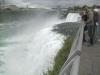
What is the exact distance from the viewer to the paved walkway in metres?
9.07

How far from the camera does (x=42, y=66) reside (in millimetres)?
15422

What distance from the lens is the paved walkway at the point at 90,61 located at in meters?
9.07

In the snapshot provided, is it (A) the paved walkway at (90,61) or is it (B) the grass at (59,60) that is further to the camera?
(B) the grass at (59,60)

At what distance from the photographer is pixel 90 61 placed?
1063cm

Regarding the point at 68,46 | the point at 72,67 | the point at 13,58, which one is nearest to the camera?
the point at 72,67

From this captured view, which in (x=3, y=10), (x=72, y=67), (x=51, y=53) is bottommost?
(x=3, y=10)

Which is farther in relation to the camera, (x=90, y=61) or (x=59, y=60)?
(x=59, y=60)

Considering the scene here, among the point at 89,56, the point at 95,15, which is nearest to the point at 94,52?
the point at 89,56

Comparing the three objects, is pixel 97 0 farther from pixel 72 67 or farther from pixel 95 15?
pixel 72 67

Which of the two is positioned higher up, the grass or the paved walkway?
the paved walkway

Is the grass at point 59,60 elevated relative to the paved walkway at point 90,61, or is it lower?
lower

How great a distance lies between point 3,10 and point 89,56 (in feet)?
371

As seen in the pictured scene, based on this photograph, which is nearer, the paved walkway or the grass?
the paved walkway

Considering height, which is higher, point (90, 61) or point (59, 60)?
point (90, 61)
